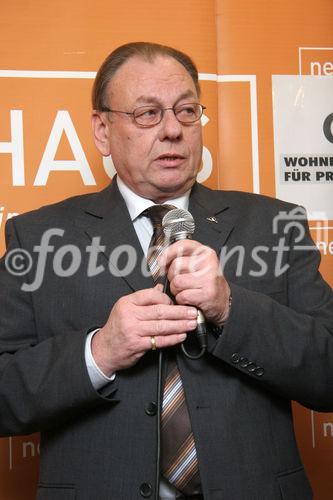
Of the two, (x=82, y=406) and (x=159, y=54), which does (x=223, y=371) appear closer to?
(x=82, y=406)

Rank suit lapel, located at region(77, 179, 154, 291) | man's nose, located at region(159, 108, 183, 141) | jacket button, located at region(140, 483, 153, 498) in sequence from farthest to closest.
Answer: man's nose, located at region(159, 108, 183, 141)
suit lapel, located at region(77, 179, 154, 291)
jacket button, located at region(140, 483, 153, 498)

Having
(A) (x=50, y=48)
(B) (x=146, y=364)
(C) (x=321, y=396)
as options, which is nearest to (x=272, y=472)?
(C) (x=321, y=396)

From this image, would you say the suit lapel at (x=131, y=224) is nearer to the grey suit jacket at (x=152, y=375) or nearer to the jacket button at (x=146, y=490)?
the grey suit jacket at (x=152, y=375)

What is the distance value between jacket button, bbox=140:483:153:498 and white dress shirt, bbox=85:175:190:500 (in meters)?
0.07

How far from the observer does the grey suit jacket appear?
1682 mm

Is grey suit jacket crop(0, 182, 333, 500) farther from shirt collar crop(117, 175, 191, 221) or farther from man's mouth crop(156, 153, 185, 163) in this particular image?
man's mouth crop(156, 153, 185, 163)

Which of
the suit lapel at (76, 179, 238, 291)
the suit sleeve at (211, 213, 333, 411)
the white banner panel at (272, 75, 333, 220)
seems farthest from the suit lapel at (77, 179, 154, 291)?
the white banner panel at (272, 75, 333, 220)

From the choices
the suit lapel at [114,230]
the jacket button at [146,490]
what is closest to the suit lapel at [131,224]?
the suit lapel at [114,230]

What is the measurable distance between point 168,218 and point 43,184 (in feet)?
3.39

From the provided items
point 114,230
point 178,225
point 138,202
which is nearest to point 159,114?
point 138,202

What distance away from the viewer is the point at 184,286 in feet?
5.06

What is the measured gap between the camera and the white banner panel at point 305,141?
263cm

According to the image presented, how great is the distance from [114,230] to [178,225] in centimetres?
39

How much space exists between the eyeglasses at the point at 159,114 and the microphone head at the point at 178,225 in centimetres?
48
